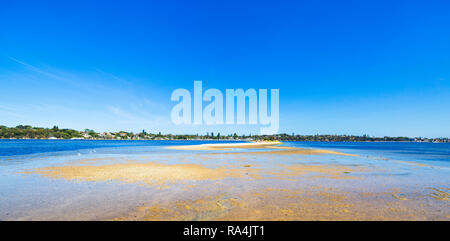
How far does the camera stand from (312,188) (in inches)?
484

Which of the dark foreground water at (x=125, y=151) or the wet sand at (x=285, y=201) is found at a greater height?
the wet sand at (x=285, y=201)

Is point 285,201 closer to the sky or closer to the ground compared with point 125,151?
closer to the sky

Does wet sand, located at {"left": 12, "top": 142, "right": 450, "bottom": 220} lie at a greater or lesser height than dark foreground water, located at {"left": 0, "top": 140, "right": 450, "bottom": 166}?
greater

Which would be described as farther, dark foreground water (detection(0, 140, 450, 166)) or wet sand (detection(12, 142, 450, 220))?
dark foreground water (detection(0, 140, 450, 166))

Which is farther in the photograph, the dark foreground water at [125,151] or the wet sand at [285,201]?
the dark foreground water at [125,151]

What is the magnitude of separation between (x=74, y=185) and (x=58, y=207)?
185 inches

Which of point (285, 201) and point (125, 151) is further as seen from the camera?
point (125, 151)
